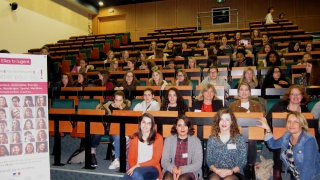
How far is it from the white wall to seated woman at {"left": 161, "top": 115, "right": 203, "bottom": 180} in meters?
7.76

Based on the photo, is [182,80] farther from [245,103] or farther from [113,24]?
[113,24]

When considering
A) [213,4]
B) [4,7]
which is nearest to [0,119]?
[4,7]

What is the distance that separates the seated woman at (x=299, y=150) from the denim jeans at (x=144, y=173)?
1060mm

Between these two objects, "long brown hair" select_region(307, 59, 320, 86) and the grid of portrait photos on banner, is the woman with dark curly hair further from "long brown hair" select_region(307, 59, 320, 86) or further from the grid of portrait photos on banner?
"long brown hair" select_region(307, 59, 320, 86)

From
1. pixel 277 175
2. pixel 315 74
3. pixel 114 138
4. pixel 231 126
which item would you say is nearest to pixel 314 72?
pixel 315 74

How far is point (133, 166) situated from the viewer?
2457mm

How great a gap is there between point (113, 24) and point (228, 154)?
41.3 feet

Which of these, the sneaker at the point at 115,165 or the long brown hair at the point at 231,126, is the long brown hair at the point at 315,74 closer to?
the long brown hair at the point at 231,126

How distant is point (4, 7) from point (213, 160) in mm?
8556

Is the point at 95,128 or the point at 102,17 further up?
the point at 102,17

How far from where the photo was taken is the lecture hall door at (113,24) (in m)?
13.9

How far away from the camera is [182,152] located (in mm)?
2430

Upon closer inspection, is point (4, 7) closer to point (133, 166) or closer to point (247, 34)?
point (247, 34)

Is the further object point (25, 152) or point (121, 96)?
point (121, 96)
